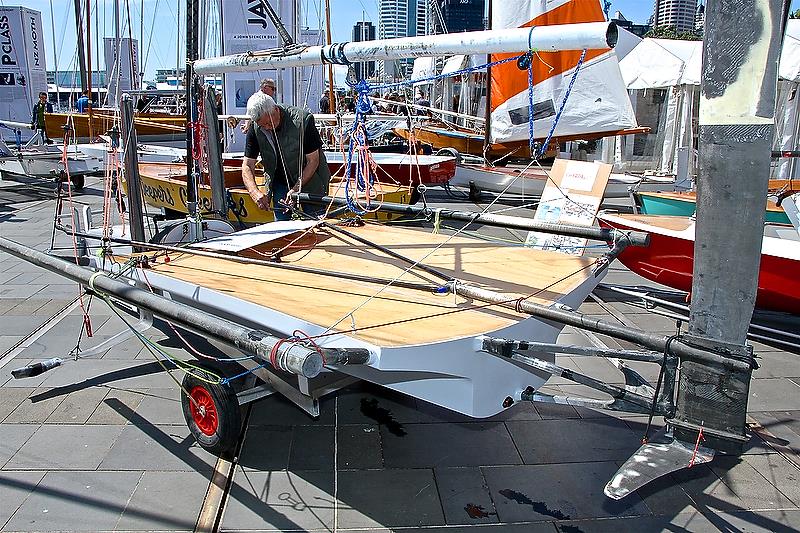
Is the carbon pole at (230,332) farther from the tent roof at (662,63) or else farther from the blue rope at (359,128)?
the tent roof at (662,63)

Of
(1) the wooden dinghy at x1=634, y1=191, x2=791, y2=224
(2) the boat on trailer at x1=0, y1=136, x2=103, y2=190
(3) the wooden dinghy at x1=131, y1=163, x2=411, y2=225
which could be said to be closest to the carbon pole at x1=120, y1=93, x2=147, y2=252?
(3) the wooden dinghy at x1=131, y1=163, x2=411, y2=225

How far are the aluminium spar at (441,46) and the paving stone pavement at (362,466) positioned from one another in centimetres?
211

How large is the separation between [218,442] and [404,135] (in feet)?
46.3

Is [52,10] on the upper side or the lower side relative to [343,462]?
upper

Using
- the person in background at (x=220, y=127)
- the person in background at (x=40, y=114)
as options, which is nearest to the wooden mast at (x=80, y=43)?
the person in background at (x=40, y=114)

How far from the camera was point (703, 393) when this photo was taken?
2455mm

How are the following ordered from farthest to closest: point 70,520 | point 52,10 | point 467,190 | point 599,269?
point 52,10
point 467,190
point 599,269
point 70,520

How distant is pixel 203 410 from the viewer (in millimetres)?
3521

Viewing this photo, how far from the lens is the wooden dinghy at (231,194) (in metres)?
7.96

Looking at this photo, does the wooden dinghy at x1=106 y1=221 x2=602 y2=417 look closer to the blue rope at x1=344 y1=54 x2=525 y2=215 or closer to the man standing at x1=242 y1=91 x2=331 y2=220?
the blue rope at x1=344 y1=54 x2=525 y2=215

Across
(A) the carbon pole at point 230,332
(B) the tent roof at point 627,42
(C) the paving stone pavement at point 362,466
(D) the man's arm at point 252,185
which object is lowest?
(C) the paving stone pavement at point 362,466

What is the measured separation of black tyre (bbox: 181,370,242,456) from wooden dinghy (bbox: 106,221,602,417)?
405mm

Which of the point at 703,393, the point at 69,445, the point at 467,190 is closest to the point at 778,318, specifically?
the point at 703,393

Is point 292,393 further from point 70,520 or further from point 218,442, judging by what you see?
point 70,520
